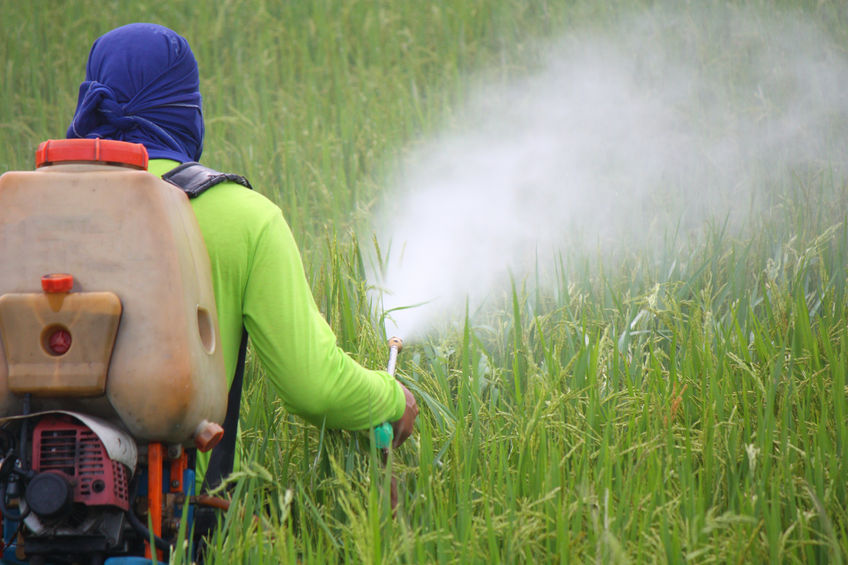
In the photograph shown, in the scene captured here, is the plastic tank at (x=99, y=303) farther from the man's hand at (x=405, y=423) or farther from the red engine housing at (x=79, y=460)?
the man's hand at (x=405, y=423)

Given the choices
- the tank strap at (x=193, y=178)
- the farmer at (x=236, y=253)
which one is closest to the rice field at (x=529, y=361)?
the farmer at (x=236, y=253)

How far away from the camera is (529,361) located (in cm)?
214

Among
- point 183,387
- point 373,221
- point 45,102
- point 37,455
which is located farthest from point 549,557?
point 45,102

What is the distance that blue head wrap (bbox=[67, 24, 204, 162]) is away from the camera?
6.17 feet

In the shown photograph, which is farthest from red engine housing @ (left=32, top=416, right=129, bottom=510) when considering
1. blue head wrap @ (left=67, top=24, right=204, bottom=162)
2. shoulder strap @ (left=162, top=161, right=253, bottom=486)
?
blue head wrap @ (left=67, top=24, right=204, bottom=162)

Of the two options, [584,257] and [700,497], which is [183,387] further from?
[584,257]

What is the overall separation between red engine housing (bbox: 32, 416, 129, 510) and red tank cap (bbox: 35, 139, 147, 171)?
0.49 metres

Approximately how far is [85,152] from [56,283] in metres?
0.28

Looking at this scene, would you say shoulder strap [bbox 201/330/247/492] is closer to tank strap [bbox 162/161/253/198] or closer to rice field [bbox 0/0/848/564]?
rice field [bbox 0/0/848/564]

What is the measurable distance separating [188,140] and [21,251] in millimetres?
585

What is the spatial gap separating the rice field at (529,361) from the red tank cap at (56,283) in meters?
0.48

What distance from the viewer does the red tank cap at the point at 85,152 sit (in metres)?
1.62

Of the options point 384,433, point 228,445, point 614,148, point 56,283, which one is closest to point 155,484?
point 228,445

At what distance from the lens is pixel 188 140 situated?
80.3 inches
